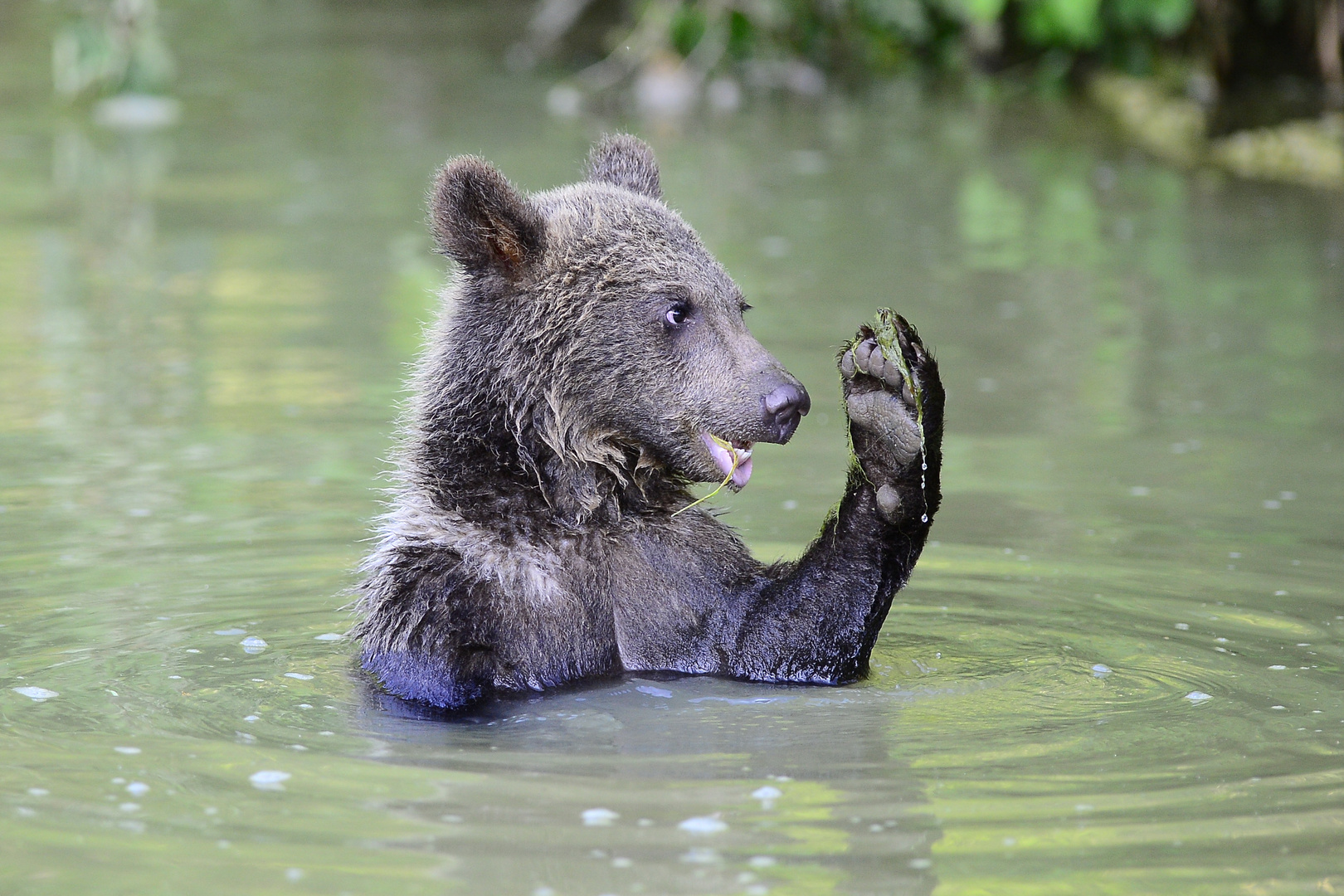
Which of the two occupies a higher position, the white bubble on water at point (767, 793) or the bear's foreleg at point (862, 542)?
the bear's foreleg at point (862, 542)

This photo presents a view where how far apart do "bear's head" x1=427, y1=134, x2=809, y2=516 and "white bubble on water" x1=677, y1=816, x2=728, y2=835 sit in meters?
1.48

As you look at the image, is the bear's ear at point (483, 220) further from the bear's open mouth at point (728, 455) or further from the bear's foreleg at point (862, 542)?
the bear's foreleg at point (862, 542)

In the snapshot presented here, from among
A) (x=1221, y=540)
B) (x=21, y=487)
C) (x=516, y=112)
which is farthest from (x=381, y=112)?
(x=1221, y=540)

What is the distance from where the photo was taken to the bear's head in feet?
19.2

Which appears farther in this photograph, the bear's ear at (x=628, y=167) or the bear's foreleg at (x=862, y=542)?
the bear's ear at (x=628, y=167)

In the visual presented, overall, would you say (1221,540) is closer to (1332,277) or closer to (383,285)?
(1332,277)

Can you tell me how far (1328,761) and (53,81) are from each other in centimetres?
2158

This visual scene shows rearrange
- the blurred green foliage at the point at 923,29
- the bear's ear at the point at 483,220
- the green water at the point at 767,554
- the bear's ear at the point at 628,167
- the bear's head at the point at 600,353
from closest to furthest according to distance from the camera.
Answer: the green water at the point at 767,554 < the bear's ear at the point at 483,220 < the bear's head at the point at 600,353 < the bear's ear at the point at 628,167 < the blurred green foliage at the point at 923,29

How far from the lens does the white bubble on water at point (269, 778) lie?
493cm

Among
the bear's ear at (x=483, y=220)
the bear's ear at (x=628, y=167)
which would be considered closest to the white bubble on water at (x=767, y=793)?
the bear's ear at (x=483, y=220)

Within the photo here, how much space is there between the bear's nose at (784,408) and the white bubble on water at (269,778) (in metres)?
1.83

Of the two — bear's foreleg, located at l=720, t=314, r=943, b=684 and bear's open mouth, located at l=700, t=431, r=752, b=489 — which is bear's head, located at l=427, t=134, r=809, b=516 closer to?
bear's open mouth, located at l=700, t=431, r=752, b=489

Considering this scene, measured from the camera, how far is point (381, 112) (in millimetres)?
22047

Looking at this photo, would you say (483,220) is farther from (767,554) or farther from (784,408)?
(767,554)
